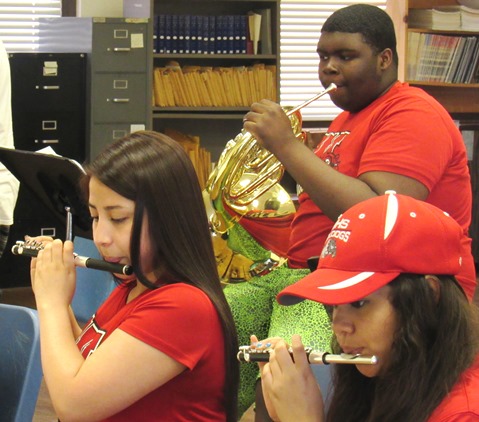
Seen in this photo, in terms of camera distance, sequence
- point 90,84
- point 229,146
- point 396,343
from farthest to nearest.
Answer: point 90,84, point 229,146, point 396,343

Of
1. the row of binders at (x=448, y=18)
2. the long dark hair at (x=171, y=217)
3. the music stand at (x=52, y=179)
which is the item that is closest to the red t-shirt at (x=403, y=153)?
the long dark hair at (x=171, y=217)

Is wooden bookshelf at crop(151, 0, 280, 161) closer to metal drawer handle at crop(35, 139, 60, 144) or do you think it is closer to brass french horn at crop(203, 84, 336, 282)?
metal drawer handle at crop(35, 139, 60, 144)

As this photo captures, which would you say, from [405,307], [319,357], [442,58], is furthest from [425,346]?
[442,58]

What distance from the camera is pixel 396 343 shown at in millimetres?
1126

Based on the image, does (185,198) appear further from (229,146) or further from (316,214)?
(229,146)

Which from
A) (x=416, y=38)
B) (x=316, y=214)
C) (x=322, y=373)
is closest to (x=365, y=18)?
(x=316, y=214)

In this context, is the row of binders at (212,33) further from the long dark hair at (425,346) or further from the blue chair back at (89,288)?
the long dark hair at (425,346)

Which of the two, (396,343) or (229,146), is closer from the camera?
(396,343)

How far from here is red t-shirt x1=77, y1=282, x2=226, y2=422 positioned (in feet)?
4.73

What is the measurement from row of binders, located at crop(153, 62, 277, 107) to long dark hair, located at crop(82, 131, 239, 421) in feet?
13.0

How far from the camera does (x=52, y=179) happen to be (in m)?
2.64

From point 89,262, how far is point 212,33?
410 centimetres

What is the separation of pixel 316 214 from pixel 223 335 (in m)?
0.62

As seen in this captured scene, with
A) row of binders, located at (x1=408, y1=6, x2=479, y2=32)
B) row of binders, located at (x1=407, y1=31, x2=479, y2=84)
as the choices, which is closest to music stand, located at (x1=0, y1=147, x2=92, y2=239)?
row of binders, located at (x1=407, y1=31, x2=479, y2=84)
